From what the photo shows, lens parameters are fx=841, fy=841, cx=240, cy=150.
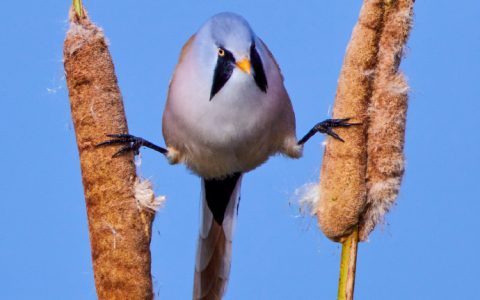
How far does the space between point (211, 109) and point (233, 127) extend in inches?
3.9

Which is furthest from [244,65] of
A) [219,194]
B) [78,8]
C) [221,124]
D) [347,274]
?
[219,194]

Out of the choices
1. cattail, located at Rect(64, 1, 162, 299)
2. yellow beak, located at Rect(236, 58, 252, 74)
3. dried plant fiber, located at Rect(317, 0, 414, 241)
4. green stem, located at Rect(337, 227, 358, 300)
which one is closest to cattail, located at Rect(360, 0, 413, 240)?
dried plant fiber, located at Rect(317, 0, 414, 241)

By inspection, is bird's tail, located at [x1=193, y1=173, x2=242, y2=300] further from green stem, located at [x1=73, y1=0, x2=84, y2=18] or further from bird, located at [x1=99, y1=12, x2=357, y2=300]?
green stem, located at [x1=73, y1=0, x2=84, y2=18]

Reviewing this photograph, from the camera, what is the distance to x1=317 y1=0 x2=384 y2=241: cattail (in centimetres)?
205

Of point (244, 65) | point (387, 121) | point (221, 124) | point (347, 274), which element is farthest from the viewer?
point (221, 124)

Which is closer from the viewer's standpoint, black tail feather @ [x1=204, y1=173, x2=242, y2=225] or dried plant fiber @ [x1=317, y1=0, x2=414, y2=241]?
dried plant fiber @ [x1=317, y1=0, x2=414, y2=241]

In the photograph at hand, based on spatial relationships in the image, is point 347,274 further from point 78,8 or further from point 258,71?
point 78,8

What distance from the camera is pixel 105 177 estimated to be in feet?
6.43

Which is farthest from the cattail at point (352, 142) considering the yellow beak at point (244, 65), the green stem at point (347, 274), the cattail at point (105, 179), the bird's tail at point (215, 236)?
the bird's tail at point (215, 236)

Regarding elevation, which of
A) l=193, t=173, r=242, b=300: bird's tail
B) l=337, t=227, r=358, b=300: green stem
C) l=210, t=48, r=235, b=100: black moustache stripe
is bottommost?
l=337, t=227, r=358, b=300: green stem

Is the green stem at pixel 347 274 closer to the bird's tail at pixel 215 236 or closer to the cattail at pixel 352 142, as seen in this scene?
the cattail at pixel 352 142

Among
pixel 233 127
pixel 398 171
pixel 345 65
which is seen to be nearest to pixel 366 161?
pixel 398 171

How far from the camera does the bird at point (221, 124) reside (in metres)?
2.31

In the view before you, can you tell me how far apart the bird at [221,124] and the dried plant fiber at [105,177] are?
5 cm
